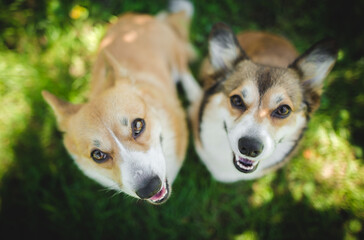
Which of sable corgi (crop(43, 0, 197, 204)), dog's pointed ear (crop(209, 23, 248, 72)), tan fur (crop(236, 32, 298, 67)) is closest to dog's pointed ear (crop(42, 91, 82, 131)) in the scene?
sable corgi (crop(43, 0, 197, 204))

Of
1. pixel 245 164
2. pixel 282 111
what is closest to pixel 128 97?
pixel 245 164

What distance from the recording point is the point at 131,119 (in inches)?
73.5

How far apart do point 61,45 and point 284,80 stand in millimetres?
3485

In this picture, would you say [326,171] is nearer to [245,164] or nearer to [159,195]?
[245,164]

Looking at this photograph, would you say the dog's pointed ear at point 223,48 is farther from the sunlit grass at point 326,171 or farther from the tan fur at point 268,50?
the sunlit grass at point 326,171

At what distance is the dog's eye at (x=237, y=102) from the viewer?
2037 mm

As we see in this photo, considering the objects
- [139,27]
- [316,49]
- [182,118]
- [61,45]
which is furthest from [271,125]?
[61,45]

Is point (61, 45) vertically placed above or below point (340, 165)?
above

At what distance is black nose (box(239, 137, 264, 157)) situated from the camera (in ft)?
5.87

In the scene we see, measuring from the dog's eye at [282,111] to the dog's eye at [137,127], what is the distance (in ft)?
3.87

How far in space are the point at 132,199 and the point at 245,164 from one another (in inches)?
70.5

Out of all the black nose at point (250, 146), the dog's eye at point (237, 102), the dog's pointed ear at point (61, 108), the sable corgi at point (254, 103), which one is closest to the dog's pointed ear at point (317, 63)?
the sable corgi at point (254, 103)

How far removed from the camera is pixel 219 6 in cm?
388

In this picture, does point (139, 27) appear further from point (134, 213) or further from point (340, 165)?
point (340, 165)
